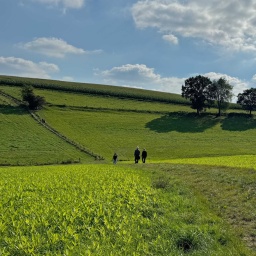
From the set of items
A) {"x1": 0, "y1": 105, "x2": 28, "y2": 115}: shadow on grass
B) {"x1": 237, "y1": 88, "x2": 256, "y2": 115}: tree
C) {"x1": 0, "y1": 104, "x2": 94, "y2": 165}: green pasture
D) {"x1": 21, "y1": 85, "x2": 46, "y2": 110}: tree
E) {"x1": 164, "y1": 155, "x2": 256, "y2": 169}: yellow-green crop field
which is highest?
{"x1": 237, "y1": 88, "x2": 256, "y2": 115}: tree

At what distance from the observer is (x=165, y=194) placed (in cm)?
1606

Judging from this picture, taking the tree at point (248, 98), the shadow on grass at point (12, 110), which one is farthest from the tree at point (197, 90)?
the shadow on grass at point (12, 110)

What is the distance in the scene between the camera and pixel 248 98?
123 meters

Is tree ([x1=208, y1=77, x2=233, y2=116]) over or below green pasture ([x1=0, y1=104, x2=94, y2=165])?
over

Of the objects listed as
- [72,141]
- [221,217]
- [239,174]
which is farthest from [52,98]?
[221,217]

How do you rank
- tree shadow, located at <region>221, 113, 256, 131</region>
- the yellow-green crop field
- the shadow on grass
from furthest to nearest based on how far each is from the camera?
tree shadow, located at <region>221, 113, 256, 131</region>
the shadow on grass
the yellow-green crop field

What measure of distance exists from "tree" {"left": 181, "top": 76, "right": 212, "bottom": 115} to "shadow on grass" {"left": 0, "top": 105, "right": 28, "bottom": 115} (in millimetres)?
58472

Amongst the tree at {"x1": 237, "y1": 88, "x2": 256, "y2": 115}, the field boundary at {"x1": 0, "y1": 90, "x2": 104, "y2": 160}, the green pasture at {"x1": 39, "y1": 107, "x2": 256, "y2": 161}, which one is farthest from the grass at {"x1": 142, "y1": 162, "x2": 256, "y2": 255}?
the tree at {"x1": 237, "y1": 88, "x2": 256, "y2": 115}

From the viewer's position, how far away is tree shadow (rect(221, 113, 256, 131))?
101 metres

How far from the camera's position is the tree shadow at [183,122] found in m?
93.5

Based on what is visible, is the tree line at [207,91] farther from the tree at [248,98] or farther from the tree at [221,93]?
the tree at [248,98]

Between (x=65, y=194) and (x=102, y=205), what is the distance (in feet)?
9.48

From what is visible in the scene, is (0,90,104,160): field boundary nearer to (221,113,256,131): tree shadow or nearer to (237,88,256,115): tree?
(221,113,256,131): tree shadow

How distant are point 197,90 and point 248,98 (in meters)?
21.5
